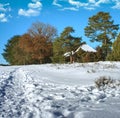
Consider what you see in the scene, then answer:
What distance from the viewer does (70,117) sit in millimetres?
5074

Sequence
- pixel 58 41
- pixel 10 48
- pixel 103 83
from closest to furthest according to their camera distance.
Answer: pixel 103 83
pixel 58 41
pixel 10 48

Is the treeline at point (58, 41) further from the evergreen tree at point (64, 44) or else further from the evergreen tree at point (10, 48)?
the evergreen tree at point (10, 48)

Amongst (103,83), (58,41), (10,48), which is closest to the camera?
(103,83)

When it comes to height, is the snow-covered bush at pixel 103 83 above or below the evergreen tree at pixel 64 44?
below

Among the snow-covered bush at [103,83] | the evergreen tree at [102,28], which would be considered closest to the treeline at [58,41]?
the evergreen tree at [102,28]

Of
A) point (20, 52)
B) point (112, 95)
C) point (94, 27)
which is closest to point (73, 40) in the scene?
point (94, 27)

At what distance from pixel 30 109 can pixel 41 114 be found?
0.55 metres

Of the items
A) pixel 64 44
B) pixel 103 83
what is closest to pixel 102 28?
pixel 64 44

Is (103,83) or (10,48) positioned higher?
(10,48)

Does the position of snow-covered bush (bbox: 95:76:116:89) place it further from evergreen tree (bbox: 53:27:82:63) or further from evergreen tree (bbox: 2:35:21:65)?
evergreen tree (bbox: 2:35:21:65)

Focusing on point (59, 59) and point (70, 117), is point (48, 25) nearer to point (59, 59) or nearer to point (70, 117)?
point (59, 59)

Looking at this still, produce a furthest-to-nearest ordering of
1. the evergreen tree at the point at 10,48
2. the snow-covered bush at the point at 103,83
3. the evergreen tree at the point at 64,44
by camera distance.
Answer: the evergreen tree at the point at 10,48 < the evergreen tree at the point at 64,44 < the snow-covered bush at the point at 103,83

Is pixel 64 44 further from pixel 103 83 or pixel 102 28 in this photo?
pixel 103 83

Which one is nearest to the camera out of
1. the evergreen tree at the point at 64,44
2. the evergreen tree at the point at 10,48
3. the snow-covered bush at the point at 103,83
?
the snow-covered bush at the point at 103,83
